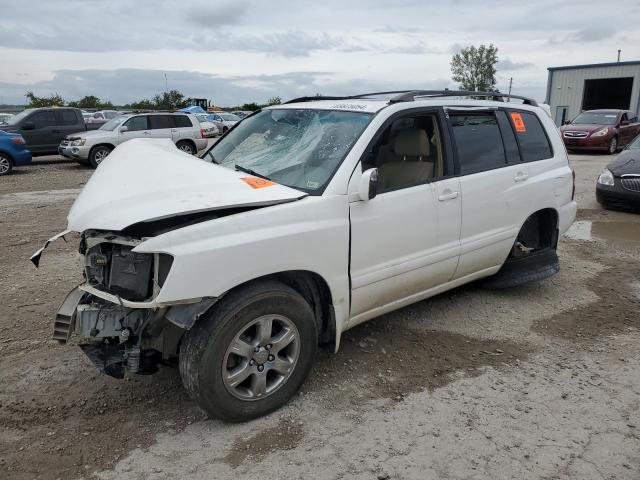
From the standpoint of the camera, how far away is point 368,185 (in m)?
3.14

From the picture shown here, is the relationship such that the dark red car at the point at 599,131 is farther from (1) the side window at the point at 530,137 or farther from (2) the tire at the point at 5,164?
(2) the tire at the point at 5,164

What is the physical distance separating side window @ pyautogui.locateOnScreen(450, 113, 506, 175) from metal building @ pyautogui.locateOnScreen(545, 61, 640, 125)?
31.4 m

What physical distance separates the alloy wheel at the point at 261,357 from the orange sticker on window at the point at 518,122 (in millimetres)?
2862

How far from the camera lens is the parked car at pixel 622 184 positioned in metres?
8.28

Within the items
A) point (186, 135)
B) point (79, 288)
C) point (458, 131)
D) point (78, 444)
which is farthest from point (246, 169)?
point (186, 135)

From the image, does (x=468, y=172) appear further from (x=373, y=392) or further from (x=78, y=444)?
(x=78, y=444)

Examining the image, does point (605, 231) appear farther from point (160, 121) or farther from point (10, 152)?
point (10, 152)

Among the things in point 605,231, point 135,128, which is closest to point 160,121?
point 135,128

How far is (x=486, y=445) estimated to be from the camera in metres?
2.81

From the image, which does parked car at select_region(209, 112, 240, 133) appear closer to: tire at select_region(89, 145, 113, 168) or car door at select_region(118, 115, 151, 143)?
car door at select_region(118, 115, 151, 143)

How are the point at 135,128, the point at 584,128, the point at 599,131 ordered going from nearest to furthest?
the point at 135,128, the point at 599,131, the point at 584,128

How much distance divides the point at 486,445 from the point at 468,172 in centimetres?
204

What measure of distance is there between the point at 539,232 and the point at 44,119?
15.5 meters

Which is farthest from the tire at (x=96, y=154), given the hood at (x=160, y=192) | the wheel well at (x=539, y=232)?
the wheel well at (x=539, y=232)
